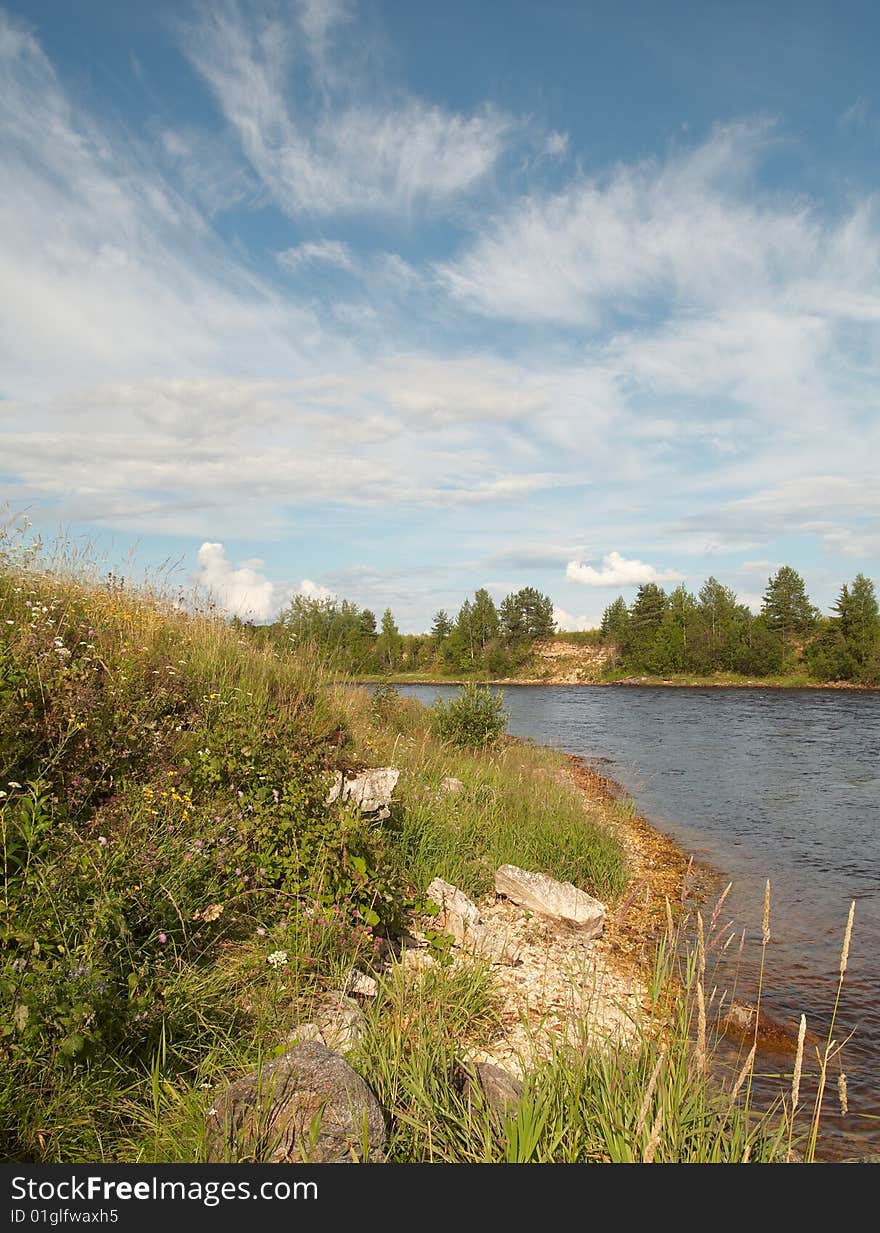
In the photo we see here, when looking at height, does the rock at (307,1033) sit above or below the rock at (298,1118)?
below

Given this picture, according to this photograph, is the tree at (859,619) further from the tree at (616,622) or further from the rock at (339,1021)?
the rock at (339,1021)

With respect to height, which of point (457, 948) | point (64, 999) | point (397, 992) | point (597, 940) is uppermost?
point (64, 999)

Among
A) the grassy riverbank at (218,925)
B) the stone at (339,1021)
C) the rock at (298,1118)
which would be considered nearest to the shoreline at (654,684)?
the grassy riverbank at (218,925)

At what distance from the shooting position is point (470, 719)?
1786 centimetres

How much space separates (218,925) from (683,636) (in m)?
87.6

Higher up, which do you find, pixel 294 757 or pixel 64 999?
pixel 294 757

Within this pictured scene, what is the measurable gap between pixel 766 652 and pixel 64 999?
272 feet

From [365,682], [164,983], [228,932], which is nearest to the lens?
[164,983]

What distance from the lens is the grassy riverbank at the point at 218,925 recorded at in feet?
10.9

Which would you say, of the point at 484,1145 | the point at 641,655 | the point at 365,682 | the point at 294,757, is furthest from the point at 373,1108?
the point at 641,655

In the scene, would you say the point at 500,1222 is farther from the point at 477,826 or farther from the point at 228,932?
the point at 477,826

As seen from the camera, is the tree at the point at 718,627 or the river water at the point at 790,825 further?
the tree at the point at 718,627

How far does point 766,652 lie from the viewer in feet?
254

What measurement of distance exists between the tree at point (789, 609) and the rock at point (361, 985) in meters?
85.8
